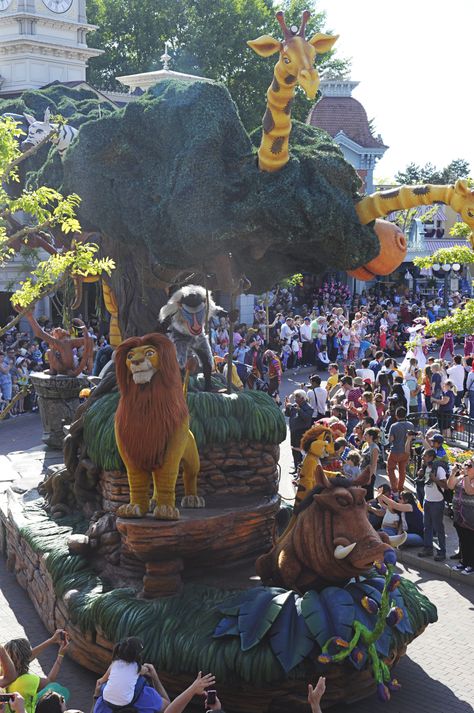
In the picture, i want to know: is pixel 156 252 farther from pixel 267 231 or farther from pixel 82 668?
pixel 82 668

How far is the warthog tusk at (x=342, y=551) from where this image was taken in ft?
24.9

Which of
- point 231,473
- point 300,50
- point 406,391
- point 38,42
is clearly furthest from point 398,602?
point 38,42

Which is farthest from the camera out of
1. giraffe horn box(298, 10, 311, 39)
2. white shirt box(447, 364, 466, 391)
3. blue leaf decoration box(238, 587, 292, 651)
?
white shirt box(447, 364, 466, 391)

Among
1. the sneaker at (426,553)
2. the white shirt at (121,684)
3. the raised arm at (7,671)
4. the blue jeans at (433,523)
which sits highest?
the raised arm at (7,671)

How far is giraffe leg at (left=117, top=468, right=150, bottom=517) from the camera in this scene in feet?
27.9

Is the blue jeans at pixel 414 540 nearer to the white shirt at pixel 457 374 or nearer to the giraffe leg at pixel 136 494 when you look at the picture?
the giraffe leg at pixel 136 494

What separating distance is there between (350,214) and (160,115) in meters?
2.62

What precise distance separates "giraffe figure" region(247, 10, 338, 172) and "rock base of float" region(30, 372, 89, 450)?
600 centimetres

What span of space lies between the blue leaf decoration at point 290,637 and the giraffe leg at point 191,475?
5.15 feet

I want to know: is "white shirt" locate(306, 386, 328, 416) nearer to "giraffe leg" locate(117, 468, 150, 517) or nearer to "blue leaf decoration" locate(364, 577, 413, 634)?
"giraffe leg" locate(117, 468, 150, 517)

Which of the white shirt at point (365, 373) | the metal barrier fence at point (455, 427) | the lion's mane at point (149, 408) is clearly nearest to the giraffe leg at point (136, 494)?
the lion's mane at point (149, 408)

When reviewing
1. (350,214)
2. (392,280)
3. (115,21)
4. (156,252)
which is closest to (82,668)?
(156,252)

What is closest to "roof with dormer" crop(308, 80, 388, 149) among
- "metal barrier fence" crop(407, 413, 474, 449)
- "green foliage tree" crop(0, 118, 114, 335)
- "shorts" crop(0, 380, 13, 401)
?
"shorts" crop(0, 380, 13, 401)

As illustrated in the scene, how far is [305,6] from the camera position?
4428cm
